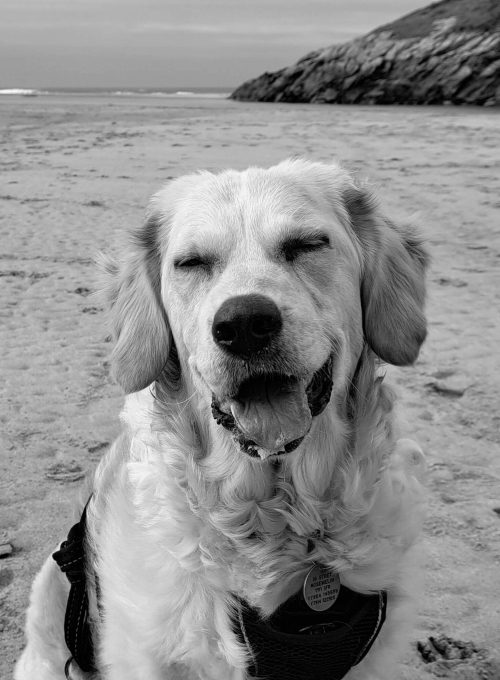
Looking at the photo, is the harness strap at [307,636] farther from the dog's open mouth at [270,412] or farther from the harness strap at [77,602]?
the harness strap at [77,602]

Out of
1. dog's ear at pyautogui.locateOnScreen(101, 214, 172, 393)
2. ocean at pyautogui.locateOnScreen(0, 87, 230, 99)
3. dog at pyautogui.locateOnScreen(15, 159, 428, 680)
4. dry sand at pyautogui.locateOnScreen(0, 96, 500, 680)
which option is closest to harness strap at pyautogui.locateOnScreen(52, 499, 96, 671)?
dog at pyautogui.locateOnScreen(15, 159, 428, 680)

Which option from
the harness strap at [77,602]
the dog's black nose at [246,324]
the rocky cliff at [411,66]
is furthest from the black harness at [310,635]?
the rocky cliff at [411,66]

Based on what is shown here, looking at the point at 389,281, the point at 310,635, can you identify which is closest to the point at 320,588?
the point at 310,635

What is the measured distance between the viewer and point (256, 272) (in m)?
2.33

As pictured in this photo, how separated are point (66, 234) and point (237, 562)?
7326 millimetres

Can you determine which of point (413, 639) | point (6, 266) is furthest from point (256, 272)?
point (6, 266)

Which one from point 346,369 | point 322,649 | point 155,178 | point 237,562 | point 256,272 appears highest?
point 256,272

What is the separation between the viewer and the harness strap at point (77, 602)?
2660 millimetres

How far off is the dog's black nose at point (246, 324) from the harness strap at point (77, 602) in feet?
3.37

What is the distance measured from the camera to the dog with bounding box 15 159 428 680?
2281 mm

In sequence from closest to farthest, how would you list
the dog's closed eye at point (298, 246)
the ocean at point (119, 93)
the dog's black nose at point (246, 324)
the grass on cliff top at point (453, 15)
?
the dog's black nose at point (246, 324) < the dog's closed eye at point (298, 246) < the grass on cliff top at point (453, 15) < the ocean at point (119, 93)

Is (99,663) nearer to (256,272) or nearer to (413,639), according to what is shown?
(413,639)

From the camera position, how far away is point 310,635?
2271 millimetres

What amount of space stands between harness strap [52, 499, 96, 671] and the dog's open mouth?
81 centimetres
